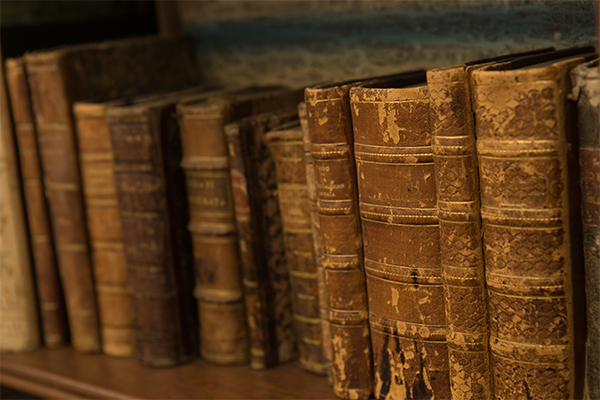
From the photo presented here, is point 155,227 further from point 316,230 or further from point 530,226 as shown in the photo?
point 530,226

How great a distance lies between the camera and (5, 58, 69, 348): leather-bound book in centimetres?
120

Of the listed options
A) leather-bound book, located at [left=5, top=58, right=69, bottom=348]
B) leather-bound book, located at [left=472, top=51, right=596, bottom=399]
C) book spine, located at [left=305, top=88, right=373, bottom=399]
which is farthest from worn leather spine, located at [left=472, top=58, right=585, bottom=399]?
leather-bound book, located at [left=5, top=58, right=69, bottom=348]

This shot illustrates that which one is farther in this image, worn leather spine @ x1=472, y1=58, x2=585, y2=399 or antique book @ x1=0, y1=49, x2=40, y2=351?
antique book @ x1=0, y1=49, x2=40, y2=351

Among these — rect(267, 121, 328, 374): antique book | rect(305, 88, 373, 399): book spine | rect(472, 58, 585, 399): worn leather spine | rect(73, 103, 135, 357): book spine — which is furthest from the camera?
rect(73, 103, 135, 357): book spine

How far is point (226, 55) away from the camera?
1.50 m

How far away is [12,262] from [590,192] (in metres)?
1.01

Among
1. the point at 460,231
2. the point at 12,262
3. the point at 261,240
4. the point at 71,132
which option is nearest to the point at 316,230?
the point at 261,240

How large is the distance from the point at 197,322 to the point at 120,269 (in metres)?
0.17

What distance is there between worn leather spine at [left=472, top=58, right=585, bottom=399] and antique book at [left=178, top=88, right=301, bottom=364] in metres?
0.45

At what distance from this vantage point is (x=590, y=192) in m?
0.75

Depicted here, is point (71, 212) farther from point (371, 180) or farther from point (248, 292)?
point (371, 180)

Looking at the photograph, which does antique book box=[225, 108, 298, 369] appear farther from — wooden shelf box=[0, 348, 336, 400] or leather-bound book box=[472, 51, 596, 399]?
leather-bound book box=[472, 51, 596, 399]

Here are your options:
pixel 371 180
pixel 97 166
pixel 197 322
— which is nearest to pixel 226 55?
pixel 97 166

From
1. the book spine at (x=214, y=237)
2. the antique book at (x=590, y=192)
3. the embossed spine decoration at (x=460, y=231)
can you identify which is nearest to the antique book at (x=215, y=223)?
the book spine at (x=214, y=237)
